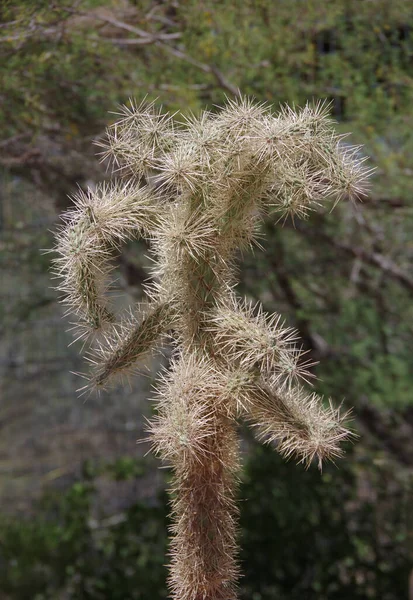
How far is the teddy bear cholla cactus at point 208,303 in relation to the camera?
0.72 meters

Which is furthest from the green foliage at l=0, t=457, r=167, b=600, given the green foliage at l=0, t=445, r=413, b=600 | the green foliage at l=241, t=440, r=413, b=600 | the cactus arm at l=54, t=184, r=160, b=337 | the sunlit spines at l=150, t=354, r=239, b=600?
the cactus arm at l=54, t=184, r=160, b=337

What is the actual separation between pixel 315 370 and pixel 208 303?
1479mm

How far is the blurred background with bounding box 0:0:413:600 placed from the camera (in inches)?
72.0

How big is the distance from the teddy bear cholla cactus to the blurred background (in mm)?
953

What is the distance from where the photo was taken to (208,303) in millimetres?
778

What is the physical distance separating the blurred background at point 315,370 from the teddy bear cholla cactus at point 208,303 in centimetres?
95

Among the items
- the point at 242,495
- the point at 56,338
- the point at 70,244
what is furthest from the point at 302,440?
the point at 56,338

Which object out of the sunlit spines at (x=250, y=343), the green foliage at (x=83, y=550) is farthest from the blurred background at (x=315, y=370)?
the sunlit spines at (x=250, y=343)

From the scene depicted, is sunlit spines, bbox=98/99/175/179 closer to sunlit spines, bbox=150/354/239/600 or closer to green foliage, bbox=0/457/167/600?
sunlit spines, bbox=150/354/239/600

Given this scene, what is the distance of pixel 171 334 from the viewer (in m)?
0.85

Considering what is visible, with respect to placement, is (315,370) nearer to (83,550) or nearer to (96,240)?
(83,550)

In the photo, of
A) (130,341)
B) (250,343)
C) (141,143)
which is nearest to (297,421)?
(250,343)

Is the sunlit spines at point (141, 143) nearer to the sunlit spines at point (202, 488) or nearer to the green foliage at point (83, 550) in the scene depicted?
the sunlit spines at point (202, 488)

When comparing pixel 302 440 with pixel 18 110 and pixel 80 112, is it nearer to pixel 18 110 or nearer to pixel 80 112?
pixel 18 110
